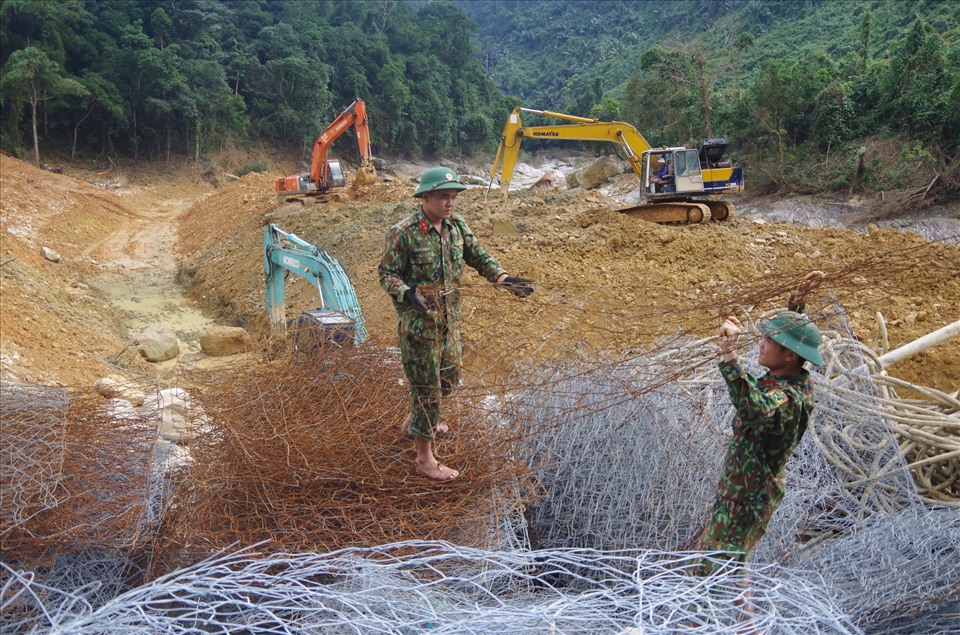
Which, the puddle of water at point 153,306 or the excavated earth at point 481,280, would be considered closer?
the excavated earth at point 481,280

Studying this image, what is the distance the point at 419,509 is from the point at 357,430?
0.64 metres

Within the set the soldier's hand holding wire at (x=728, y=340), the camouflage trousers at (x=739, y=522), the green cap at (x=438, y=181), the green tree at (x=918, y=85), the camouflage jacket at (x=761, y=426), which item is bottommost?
the camouflage trousers at (x=739, y=522)

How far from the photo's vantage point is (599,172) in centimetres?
2836

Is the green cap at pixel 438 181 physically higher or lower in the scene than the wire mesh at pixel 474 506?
higher

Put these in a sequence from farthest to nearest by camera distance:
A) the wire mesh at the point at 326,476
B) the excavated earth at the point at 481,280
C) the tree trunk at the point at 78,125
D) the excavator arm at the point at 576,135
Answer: the tree trunk at the point at 78,125 < the excavator arm at the point at 576,135 < the excavated earth at the point at 481,280 < the wire mesh at the point at 326,476

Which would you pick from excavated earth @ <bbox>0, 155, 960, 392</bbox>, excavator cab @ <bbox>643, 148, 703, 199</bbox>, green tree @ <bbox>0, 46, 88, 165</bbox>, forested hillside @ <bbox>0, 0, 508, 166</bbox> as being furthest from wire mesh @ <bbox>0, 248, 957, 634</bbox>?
forested hillside @ <bbox>0, 0, 508, 166</bbox>

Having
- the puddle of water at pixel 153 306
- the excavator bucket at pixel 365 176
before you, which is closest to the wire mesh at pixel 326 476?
the puddle of water at pixel 153 306

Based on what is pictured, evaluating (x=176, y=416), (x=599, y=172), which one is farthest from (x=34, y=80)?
(x=176, y=416)

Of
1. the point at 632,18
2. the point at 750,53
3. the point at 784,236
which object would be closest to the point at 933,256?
the point at 784,236

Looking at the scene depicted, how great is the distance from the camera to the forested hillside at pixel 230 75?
3127 cm

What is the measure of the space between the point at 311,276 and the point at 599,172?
22874 millimetres

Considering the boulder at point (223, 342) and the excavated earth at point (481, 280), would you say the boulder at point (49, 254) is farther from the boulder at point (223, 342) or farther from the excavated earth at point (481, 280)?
the boulder at point (223, 342)

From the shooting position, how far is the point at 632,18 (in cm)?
8544

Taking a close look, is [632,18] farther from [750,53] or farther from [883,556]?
[883,556]
